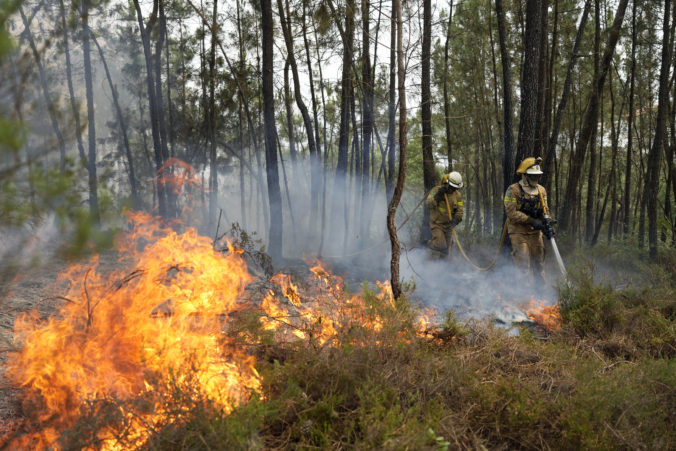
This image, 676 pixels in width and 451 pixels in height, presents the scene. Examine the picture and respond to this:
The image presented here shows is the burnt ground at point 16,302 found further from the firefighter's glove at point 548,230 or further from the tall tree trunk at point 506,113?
the tall tree trunk at point 506,113

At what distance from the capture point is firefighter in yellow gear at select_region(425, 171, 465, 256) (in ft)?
27.2

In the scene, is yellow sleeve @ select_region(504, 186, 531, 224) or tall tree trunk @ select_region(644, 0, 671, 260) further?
tall tree trunk @ select_region(644, 0, 671, 260)

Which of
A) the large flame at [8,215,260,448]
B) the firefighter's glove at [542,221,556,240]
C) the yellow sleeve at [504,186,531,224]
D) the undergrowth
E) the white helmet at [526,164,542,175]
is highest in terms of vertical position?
the white helmet at [526,164,542,175]

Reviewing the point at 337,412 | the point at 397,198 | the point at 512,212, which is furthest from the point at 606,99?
the point at 337,412

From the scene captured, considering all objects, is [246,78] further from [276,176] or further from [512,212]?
[512,212]

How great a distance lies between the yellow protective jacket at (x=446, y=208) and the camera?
8.45 meters

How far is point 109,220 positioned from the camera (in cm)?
320

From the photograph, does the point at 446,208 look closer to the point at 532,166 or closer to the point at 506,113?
the point at 532,166

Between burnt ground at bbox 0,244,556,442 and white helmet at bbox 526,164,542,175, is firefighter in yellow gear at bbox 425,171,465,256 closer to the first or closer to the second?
burnt ground at bbox 0,244,556,442

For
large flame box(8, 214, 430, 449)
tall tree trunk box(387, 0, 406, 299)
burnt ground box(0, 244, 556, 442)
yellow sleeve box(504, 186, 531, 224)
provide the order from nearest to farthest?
large flame box(8, 214, 430, 449) → burnt ground box(0, 244, 556, 442) → tall tree trunk box(387, 0, 406, 299) → yellow sleeve box(504, 186, 531, 224)

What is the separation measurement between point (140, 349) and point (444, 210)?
22.1 feet

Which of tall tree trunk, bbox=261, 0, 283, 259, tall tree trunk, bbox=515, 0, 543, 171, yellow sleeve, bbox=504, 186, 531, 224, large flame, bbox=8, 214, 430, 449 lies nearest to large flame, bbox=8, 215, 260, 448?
large flame, bbox=8, 214, 430, 449

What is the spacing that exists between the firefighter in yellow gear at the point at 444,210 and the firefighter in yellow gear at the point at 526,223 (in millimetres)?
1379

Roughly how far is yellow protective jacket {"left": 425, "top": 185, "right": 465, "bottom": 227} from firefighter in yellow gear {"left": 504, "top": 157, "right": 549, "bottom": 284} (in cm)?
158
